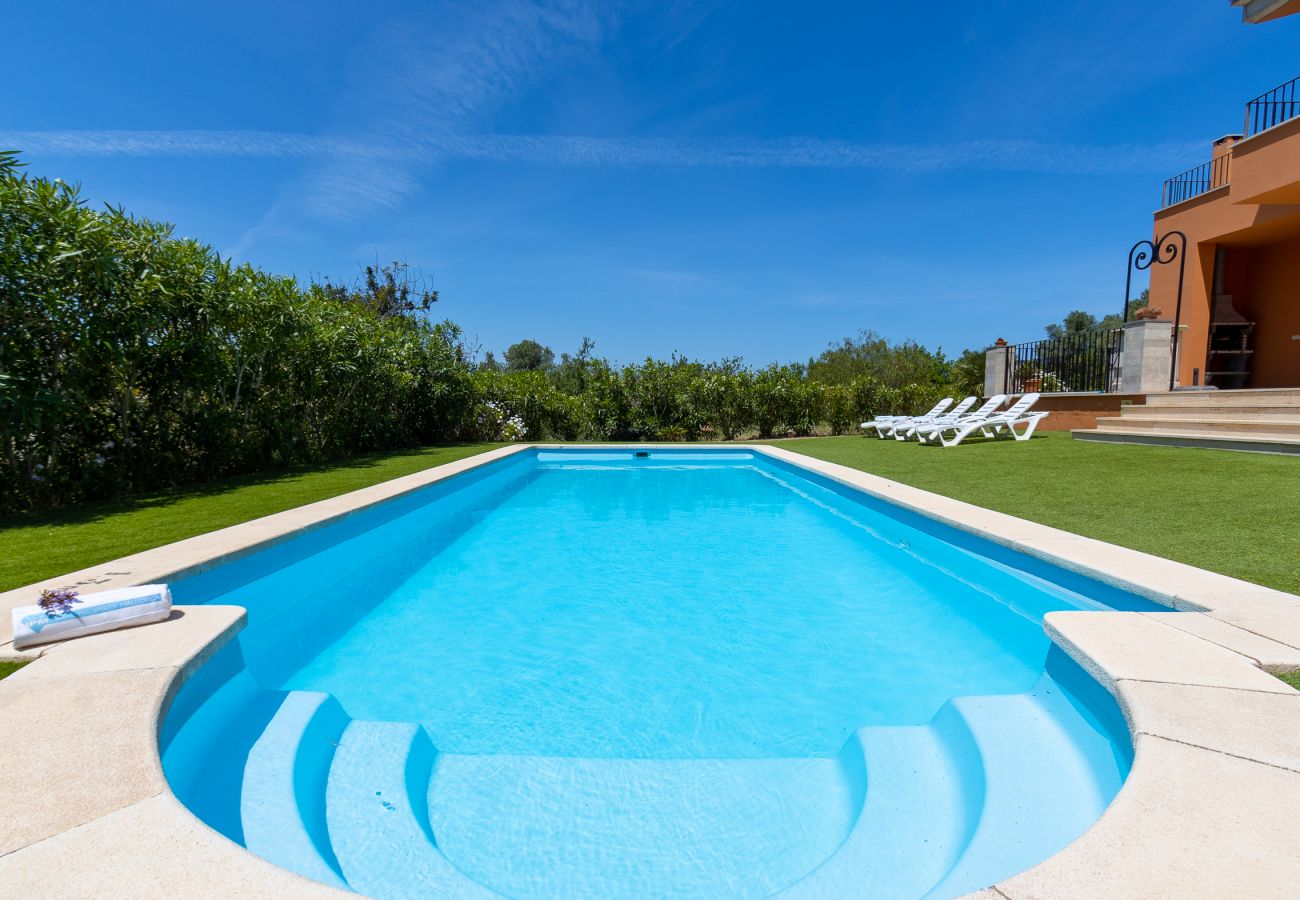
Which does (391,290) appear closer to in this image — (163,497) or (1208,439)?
(163,497)

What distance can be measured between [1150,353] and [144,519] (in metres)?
15.6

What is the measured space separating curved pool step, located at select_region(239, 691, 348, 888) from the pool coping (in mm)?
417

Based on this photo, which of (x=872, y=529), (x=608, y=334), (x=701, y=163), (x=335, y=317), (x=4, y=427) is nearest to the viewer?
(x=4, y=427)

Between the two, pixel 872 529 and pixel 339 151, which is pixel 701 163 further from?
pixel 872 529

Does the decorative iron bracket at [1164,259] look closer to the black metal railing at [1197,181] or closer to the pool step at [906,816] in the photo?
the black metal railing at [1197,181]

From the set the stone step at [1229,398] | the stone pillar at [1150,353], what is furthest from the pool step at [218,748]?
the stone pillar at [1150,353]

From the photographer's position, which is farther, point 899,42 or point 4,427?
point 899,42

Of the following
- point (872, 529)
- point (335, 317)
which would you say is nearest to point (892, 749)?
point (872, 529)

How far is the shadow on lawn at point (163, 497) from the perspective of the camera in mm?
5250

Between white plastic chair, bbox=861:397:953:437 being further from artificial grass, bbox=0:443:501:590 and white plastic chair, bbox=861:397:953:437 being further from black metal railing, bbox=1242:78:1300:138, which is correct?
artificial grass, bbox=0:443:501:590

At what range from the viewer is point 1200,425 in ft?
28.1

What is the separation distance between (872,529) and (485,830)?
17.3 feet

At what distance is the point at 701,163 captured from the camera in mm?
18562

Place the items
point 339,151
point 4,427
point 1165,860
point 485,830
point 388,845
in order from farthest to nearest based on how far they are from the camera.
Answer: point 339,151
point 4,427
point 485,830
point 388,845
point 1165,860
